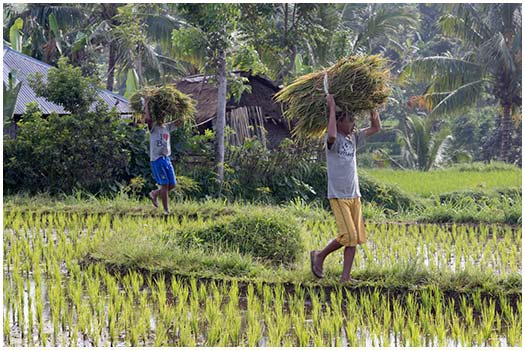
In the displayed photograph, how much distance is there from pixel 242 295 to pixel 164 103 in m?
4.30

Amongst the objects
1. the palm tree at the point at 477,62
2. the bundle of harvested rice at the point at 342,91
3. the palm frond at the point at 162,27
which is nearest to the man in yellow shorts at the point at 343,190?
the bundle of harvested rice at the point at 342,91

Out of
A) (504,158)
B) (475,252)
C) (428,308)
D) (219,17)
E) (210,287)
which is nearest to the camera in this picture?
(428,308)

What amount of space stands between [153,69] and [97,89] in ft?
30.7

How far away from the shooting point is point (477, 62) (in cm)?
2223

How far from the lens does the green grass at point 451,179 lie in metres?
17.3

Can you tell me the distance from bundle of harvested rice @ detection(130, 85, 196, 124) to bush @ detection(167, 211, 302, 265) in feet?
8.27

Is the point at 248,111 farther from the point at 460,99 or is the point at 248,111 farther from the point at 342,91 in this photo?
the point at 460,99

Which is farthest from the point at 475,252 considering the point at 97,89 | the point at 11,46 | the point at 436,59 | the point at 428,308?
the point at 436,59

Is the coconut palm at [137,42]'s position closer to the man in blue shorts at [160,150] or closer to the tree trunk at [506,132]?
the tree trunk at [506,132]

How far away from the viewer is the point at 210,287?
6.27 metres

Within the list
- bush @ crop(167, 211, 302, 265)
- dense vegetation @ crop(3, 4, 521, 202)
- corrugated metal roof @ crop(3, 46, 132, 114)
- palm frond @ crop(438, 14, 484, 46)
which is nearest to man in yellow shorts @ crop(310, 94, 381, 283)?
bush @ crop(167, 211, 302, 265)

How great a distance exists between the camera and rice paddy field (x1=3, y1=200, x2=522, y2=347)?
Result: 4.96 m

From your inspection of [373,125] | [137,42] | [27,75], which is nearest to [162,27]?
[137,42]

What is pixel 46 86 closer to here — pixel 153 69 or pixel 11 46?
pixel 11 46
